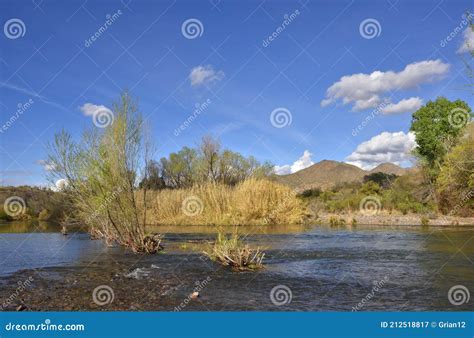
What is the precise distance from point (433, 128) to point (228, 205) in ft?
67.2

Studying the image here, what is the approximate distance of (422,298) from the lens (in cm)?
841

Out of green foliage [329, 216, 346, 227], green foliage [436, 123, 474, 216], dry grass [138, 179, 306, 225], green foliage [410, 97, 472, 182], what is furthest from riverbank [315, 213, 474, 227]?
green foliage [410, 97, 472, 182]

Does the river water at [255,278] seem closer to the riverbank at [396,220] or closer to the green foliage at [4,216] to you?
the riverbank at [396,220]

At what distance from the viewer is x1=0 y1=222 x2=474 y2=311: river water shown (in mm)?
8273

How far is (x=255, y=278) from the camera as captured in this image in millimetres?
10609

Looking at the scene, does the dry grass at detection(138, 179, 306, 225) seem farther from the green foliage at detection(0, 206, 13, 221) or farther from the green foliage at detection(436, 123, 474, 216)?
the green foliage at detection(0, 206, 13, 221)

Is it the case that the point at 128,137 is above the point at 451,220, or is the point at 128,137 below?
above

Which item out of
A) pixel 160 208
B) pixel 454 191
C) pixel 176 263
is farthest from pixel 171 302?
pixel 454 191

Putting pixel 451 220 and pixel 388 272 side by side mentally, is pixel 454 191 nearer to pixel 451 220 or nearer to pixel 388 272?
pixel 451 220

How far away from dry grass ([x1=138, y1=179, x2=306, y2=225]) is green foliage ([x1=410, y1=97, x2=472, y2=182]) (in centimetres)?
1405

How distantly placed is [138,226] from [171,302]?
26.1ft

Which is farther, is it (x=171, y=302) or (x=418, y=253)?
(x=418, y=253)

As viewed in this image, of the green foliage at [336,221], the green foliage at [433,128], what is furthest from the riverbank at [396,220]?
the green foliage at [433,128]

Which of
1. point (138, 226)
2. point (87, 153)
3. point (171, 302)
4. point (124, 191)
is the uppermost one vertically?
point (87, 153)
